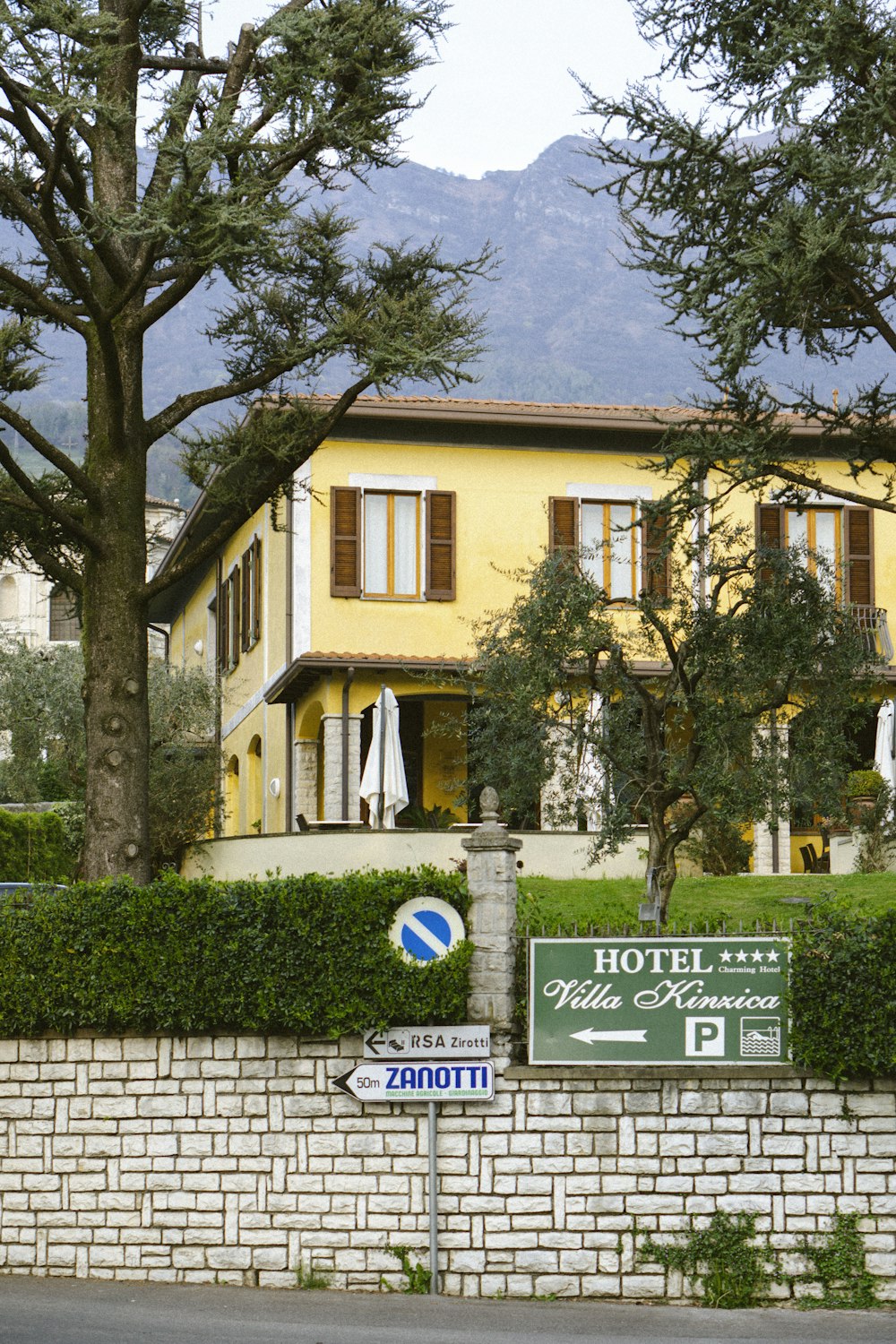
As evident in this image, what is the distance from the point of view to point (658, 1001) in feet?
37.3

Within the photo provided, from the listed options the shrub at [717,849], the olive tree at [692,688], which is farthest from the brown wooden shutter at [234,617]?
the olive tree at [692,688]

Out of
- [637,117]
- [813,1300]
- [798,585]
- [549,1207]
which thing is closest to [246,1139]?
[549,1207]

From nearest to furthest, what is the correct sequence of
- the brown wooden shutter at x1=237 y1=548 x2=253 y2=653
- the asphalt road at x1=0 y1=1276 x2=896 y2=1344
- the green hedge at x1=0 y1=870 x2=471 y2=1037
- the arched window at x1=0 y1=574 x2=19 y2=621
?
the asphalt road at x1=0 y1=1276 x2=896 y2=1344, the green hedge at x1=0 y1=870 x2=471 y2=1037, the brown wooden shutter at x1=237 y1=548 x2=253 y2=653, the arched window at x1=0 y1=574 x2=19 y2=621

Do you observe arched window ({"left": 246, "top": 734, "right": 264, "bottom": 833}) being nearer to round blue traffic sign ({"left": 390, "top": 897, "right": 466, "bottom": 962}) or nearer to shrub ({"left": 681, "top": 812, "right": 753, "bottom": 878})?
shrub ({"left": 681, "top": 812, "right": 753, "bottom": 878})

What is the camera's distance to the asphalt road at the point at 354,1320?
9.91 meters

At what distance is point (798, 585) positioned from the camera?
601 inches

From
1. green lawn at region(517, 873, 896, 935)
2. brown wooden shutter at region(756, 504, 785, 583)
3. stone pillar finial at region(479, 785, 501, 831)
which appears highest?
brown wooden shutter at region(756, 504, 785, 583)

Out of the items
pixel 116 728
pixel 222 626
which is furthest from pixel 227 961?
pixel 222 626

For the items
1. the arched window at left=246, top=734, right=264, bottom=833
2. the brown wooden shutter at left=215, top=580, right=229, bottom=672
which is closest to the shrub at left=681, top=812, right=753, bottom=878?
the arched window at left=246, top=734, right=264, bottom=833

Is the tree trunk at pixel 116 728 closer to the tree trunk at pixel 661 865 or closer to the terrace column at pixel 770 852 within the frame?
the tree trunk at pixel 661 865

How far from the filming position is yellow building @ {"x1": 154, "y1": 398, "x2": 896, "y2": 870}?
78.3ft

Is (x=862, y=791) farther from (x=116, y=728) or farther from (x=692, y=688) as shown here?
(x=116, y=728)

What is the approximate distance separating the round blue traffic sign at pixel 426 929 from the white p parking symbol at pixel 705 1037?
65.0 inches

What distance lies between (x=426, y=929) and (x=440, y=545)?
1318 cm
